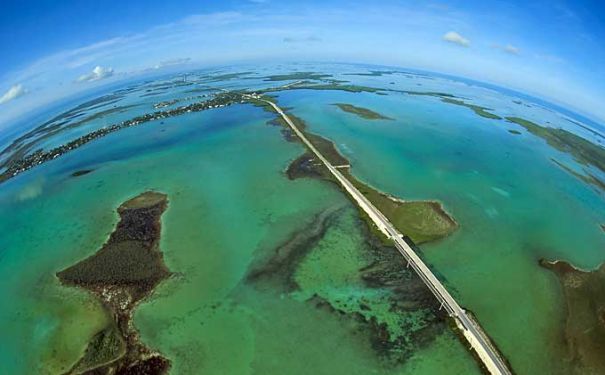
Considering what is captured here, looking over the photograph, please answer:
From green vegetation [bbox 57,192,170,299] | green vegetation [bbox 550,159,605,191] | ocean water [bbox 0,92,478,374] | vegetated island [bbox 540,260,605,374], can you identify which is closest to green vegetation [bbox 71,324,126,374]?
ocean water [bbox 0,92,478,374]

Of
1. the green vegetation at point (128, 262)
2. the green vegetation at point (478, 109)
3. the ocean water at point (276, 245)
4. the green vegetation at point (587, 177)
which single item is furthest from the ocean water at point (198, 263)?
the green vegetation at point (478, 109)

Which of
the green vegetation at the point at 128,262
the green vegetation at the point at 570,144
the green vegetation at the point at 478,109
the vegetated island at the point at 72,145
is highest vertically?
the green vegetation at the point at 478,109

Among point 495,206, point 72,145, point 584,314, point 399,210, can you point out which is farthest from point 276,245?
point 72,145

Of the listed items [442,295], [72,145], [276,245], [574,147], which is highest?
[442,295]

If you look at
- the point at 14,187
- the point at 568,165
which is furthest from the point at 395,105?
the point at 14,187

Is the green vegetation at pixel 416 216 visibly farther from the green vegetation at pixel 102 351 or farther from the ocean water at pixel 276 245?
the green vegetation at pixel 102 351

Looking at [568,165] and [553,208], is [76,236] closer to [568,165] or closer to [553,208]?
[553,208]

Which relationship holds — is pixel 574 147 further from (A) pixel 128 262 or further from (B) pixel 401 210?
(A) pixel 128 262
